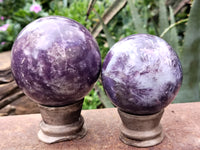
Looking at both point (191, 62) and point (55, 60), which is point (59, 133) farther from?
point (191, 62)

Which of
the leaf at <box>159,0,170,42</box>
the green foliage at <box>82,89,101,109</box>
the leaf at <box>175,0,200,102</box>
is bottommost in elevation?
the green foliage at <box>82,89,101,109</box>

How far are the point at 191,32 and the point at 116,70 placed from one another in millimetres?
846

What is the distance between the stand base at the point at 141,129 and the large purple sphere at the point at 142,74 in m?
0.04

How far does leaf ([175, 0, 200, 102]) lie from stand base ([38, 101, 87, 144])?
2.60 feet

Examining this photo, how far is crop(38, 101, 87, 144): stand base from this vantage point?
2.89ft

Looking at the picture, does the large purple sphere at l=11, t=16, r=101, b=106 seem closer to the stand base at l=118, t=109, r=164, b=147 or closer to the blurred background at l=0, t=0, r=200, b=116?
the stand base at l=118, t=109, r=164, b=147

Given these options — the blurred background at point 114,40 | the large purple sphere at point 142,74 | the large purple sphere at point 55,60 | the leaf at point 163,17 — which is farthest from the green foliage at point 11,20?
the large purple sphere at point 142,74

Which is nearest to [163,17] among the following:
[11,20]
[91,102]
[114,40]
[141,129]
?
[114,40]

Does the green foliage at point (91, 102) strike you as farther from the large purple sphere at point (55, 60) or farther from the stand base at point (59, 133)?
A: the large purple sphere at point (55, 60)

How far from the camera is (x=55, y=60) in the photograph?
755mm

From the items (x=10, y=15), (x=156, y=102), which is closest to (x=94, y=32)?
(x=10, y=15)

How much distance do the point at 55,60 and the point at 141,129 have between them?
1.21ft

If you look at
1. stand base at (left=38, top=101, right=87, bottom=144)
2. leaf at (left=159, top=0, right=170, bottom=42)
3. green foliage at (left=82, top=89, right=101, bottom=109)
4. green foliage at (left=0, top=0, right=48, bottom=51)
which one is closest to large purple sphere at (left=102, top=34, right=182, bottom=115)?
stand base at (left=38, top=101, right=87, bottom=144)

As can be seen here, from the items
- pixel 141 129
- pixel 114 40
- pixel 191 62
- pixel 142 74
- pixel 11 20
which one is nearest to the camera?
pixel 142 74
